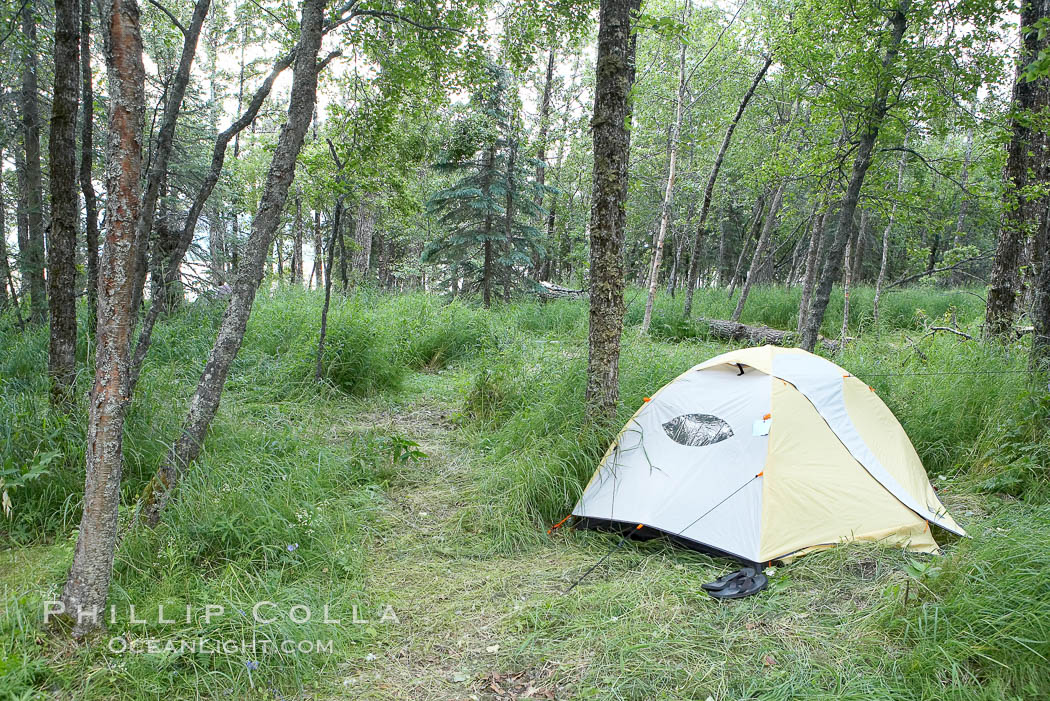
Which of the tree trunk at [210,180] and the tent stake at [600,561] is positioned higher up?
the tree trunk at [210,180]

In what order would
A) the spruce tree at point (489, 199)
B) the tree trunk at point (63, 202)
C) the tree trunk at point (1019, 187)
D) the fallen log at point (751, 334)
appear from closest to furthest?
the tree trunk at point (63, 202), the tree trunk at point (1019, 187), the fallen log at point (751, 334), the spruce tree at point (489, 199)

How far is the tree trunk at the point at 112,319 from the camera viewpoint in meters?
2.26

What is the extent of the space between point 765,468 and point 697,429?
21.4 inches

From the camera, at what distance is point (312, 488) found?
12.2 ft

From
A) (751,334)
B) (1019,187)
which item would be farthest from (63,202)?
(751,334)

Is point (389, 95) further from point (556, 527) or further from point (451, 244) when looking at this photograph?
point (451, 244)

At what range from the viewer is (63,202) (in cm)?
398

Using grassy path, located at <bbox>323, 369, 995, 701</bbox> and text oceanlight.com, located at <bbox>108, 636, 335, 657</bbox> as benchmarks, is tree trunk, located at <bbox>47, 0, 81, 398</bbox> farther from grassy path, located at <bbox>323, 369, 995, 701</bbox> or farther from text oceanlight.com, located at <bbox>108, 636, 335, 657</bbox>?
grassy path, located at <bbox>323, 369, 995, 701</bbox>

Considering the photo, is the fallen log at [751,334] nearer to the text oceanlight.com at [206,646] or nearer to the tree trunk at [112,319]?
the text oceanlight.com at [206,646]

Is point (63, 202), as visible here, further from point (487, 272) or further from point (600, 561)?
point (487, 272)

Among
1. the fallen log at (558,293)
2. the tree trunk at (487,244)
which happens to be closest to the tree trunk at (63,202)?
the tree trunk at (487,244)

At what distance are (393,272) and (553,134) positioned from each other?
27.9 ft

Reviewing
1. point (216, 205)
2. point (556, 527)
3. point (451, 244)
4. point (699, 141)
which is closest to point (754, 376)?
point (556, 527)

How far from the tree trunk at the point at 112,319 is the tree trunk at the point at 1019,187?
6889mm
